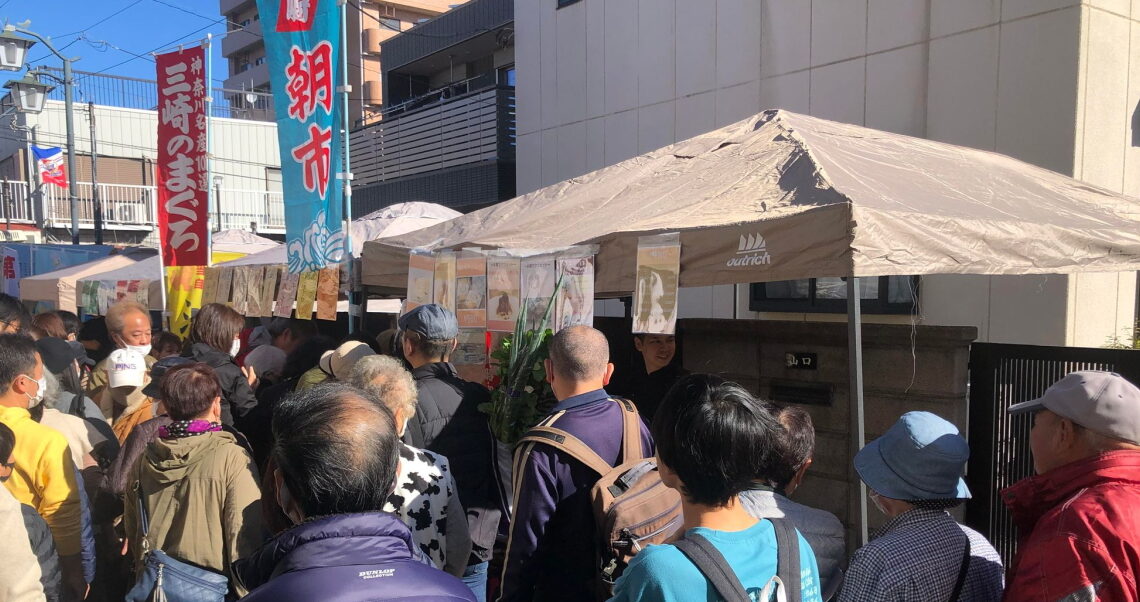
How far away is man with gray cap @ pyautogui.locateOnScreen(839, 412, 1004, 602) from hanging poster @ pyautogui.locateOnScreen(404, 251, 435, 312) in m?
3.18

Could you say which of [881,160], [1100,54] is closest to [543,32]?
[1100,54]

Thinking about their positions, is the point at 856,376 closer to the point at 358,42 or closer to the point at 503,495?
the point at 503,495

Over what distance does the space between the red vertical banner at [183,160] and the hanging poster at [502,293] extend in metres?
3.83

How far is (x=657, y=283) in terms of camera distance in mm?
3418

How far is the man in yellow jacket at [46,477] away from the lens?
2934 mm

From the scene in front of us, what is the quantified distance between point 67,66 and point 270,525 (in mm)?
15494

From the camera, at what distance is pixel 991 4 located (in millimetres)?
6238

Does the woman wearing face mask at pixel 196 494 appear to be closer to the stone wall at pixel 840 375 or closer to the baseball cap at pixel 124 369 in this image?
the baseball cap at pixel 124 369

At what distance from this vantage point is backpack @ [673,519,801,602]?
152 centimetres

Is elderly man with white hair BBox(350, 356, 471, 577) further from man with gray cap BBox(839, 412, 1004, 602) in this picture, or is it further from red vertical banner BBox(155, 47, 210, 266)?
red vertical banner BBox(155, 47, 210, 266)

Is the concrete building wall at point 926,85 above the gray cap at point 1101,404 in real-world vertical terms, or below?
above

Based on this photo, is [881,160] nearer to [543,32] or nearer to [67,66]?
[543,32]

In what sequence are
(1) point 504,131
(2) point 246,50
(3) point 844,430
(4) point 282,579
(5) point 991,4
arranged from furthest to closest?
(2) point 246,50, (1) point 504,131, (5) point 991,4, (3) point 844,430, (4) point 282,579

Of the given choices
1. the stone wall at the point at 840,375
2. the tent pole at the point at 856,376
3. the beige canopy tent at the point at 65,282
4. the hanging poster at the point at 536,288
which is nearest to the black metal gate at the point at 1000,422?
the stone wall at the point at 840,375
